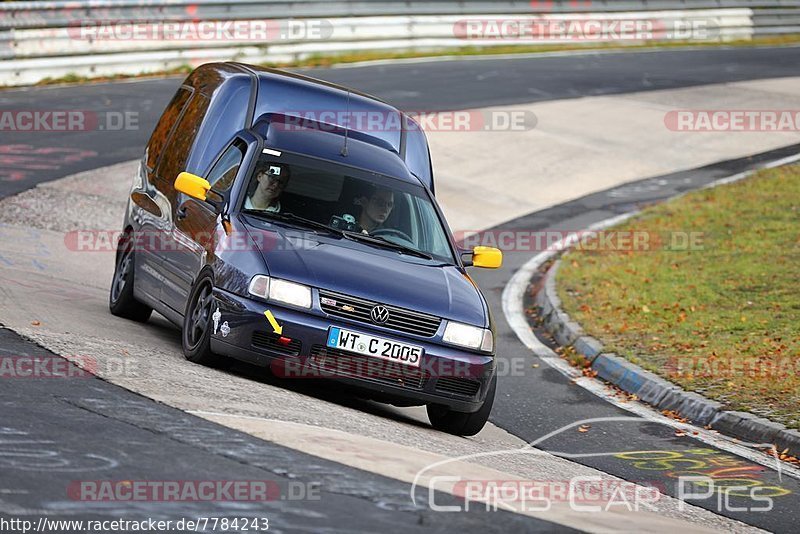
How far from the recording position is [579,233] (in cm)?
1773

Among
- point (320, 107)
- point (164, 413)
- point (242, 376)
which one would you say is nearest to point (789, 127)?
point (320, 107)

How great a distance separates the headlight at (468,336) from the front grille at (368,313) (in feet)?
0.43

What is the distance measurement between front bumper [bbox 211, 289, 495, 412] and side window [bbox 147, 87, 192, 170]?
2.86m

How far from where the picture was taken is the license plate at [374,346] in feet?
25.5

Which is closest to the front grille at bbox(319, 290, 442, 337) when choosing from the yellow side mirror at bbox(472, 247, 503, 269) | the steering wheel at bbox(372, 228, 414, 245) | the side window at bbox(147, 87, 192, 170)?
the steering wheel at bbox(372, 228, 414, 245)

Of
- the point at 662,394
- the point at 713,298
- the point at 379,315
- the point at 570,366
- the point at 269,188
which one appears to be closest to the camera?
the point at 379,315

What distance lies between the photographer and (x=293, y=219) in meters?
8.79

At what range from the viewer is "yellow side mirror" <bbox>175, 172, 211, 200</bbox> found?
8805 mm

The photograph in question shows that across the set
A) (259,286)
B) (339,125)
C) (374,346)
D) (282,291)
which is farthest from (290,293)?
(339,125)

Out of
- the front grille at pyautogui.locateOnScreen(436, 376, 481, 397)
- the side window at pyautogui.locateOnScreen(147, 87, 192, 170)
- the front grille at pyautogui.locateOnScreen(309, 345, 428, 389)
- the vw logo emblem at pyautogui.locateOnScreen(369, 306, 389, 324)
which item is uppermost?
the side window at pyautogui.locateOnScreen(147, 87, 192, 170)

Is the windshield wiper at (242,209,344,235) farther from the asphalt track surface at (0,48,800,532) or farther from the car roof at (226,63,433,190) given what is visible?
the asphalt track surface at (0,48,800,532)

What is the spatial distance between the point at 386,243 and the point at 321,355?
1.28 m

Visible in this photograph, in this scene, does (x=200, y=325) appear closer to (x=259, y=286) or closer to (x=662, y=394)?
(x=259, y=286)

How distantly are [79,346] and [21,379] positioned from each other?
1.01 m
